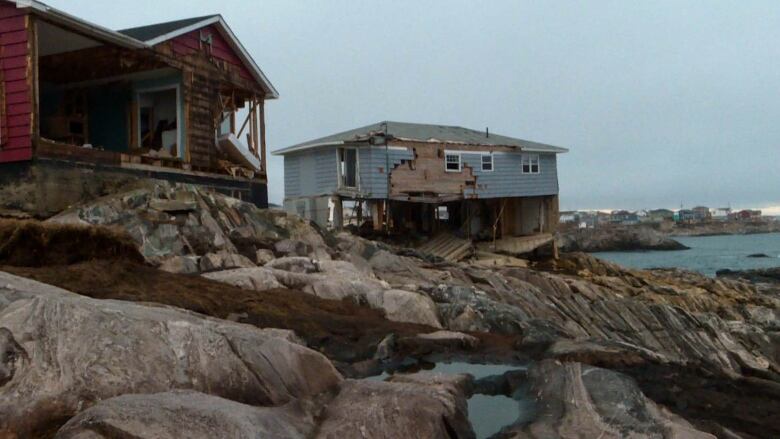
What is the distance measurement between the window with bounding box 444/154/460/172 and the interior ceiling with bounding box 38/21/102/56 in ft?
54.4

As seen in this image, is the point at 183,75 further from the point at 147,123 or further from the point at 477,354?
the point at 477,354

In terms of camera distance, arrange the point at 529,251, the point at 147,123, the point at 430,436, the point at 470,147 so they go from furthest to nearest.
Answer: the point at 529,251, the point at 470,147, the point at 147,123, the point at 430,436

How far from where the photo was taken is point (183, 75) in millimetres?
19219

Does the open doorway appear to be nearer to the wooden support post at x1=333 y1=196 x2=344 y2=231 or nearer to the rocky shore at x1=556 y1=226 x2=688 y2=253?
the wooden support post at x1=333 y1=196 x2=344 y2=231

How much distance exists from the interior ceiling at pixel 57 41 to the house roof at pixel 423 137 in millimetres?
11944

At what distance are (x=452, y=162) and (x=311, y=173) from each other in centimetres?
684

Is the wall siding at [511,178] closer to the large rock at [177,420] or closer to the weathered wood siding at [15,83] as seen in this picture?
the weathered wood siding at [15,83]

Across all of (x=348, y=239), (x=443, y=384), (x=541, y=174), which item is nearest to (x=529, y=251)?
(x=541, y=174)

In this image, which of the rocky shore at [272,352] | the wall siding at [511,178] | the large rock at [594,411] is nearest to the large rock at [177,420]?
the rocky shore at [272,352]

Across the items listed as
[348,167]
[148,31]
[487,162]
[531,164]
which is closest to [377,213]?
[348,167]

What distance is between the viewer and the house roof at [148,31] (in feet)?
46.4

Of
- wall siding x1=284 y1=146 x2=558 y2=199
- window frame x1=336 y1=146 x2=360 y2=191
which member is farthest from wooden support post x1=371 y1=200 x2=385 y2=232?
window frame x1=336 y1=146 x2=360 y2=191

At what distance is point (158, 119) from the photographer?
21.1 metres

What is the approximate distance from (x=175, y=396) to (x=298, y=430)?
3.06ft
